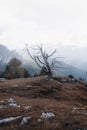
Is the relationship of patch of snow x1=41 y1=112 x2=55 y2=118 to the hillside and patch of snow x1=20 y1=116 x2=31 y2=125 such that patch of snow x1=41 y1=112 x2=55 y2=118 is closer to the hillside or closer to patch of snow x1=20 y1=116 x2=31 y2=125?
the hillside

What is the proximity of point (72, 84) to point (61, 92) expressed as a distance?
8.04 m

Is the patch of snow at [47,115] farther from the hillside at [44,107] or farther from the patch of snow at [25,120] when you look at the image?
the patch of snow at [25,120]

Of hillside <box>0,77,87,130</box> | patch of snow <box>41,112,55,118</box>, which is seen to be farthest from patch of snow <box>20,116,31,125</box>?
patch of snow <box>41,112,55,118</box>

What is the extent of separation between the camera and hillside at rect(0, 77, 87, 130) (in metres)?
25.4

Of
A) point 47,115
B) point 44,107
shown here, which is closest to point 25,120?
point 47,115

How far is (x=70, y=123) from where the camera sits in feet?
81.6

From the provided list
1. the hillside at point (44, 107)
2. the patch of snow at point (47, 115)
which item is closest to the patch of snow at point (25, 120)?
the hillside at point (44, 107)

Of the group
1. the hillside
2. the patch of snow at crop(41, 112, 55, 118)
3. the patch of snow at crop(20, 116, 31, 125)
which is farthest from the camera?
the patch of snow at crop(41, 112, 55, 118)

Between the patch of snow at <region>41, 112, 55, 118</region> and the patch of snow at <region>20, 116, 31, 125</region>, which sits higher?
the patch of snow at <region>41, 112, 55, 118</region>

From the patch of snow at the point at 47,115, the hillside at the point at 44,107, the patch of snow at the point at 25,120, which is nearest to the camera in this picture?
the hillside at the point at 44,107

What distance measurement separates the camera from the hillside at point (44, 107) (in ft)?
83.4

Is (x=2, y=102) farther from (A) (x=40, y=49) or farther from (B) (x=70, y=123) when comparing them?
(A) (x=40, y=49)

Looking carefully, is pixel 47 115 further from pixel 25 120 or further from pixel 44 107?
pixel 44 107

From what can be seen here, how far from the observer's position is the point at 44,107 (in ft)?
108
